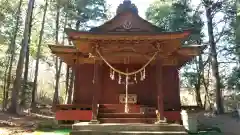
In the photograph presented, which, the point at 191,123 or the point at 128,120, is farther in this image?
the point at 191,123

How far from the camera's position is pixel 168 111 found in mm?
12539

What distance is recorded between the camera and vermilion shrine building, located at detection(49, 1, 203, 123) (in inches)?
384

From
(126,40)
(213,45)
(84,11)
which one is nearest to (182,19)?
(213,45)

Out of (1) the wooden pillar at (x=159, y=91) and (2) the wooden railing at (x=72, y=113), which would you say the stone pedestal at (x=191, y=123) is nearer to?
(1) the wooden pillar at (x=159, y=91)

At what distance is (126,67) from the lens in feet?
45.6

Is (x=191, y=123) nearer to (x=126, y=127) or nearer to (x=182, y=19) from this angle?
(x=126, y=127)

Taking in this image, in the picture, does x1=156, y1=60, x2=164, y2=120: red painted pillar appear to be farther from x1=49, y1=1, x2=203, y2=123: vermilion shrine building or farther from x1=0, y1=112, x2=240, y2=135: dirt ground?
x1=0, y1=112, x2=240, y2=135: dirt ground

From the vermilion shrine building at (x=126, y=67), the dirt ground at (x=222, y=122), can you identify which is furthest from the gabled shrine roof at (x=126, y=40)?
the dirt ground at (x=222, y=122)

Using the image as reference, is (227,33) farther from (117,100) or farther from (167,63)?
(117,100)

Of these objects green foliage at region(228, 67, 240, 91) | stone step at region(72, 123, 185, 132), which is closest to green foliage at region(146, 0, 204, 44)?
green foliage at region(228, 67, 240, 91)

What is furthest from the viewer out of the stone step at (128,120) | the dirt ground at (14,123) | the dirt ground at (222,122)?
the dirt ground at (222,122)

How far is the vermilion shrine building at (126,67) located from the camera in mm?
9742

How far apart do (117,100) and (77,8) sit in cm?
1405

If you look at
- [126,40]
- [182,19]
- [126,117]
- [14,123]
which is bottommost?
[14,123]
